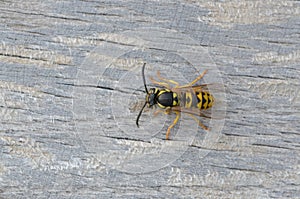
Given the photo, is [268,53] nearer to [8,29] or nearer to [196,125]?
[196,125]

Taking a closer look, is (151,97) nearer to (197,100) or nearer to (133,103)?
(133,103)

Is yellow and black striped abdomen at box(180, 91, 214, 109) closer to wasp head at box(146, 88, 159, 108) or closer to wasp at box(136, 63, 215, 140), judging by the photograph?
wasp at box(136, 63, 215, 140)

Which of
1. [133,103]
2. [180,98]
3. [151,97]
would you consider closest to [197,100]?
[180,98]

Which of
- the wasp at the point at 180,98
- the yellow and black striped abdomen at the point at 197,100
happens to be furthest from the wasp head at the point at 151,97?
the yellow and black striped abdomen at the point at 197,100

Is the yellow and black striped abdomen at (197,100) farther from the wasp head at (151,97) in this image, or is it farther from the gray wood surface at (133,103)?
the wasp head at (151,97)

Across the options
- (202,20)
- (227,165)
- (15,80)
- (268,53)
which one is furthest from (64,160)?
(268,53)
